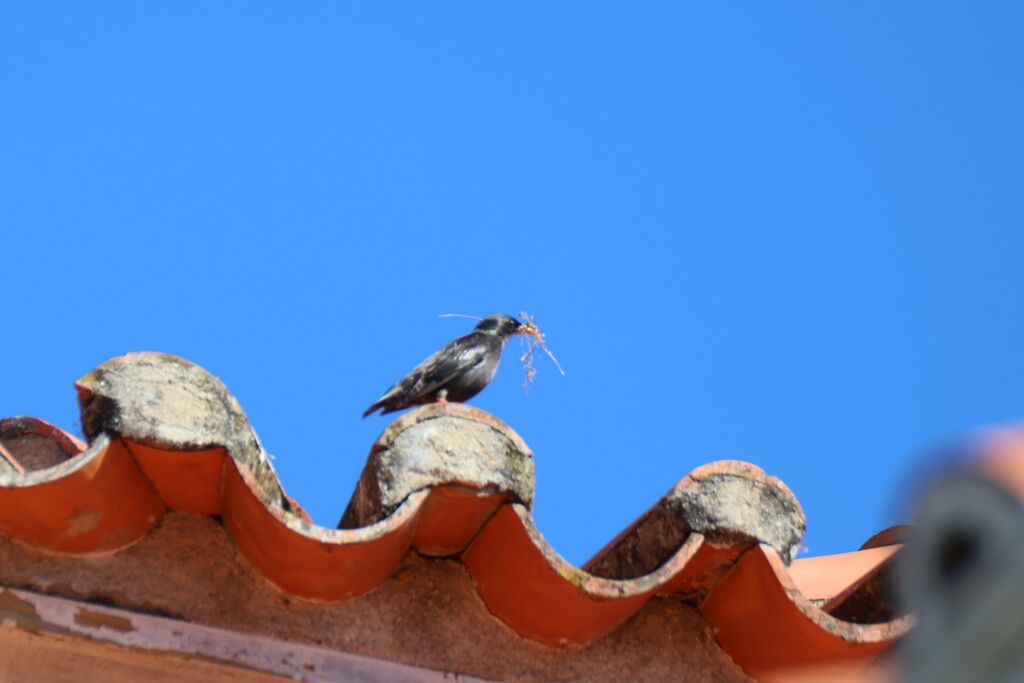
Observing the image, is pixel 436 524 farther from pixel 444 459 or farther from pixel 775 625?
pixel 775 625

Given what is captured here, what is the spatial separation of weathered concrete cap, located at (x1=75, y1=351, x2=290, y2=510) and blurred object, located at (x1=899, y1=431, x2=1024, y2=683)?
179 cm

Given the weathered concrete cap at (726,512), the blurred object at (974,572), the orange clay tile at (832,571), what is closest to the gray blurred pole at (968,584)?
the blurred object at (974,572)

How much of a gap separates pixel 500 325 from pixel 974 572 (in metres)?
6.23

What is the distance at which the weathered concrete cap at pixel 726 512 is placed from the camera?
263 cm

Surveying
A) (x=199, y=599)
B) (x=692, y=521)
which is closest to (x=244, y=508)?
(x=199, y=599)

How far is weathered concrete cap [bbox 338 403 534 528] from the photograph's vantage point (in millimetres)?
2500

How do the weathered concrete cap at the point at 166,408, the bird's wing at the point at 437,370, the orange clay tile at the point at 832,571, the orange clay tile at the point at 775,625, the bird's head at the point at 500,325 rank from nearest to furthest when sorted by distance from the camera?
the weathered concrete cap at the point at 166,408 < the orange clay tile at the point at 775,625 < the orange clay tile at the point at 832,571 < the bird's wing at the point at 437,370 < the bird's head at the point at 500,325

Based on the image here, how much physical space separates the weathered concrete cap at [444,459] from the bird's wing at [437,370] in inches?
142

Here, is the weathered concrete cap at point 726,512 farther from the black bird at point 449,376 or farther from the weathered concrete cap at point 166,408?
the black bird at point 449,376

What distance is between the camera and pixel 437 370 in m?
6.24

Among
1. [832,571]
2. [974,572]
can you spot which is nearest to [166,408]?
[832,571]

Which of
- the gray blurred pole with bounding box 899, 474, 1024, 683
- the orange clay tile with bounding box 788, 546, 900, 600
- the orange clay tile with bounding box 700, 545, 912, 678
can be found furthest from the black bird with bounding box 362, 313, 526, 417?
the gray blurred pole with bounding box 899, 474, 1024, 683

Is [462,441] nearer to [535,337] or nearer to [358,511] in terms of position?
[358,511]

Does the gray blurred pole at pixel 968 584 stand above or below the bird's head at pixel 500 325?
above
